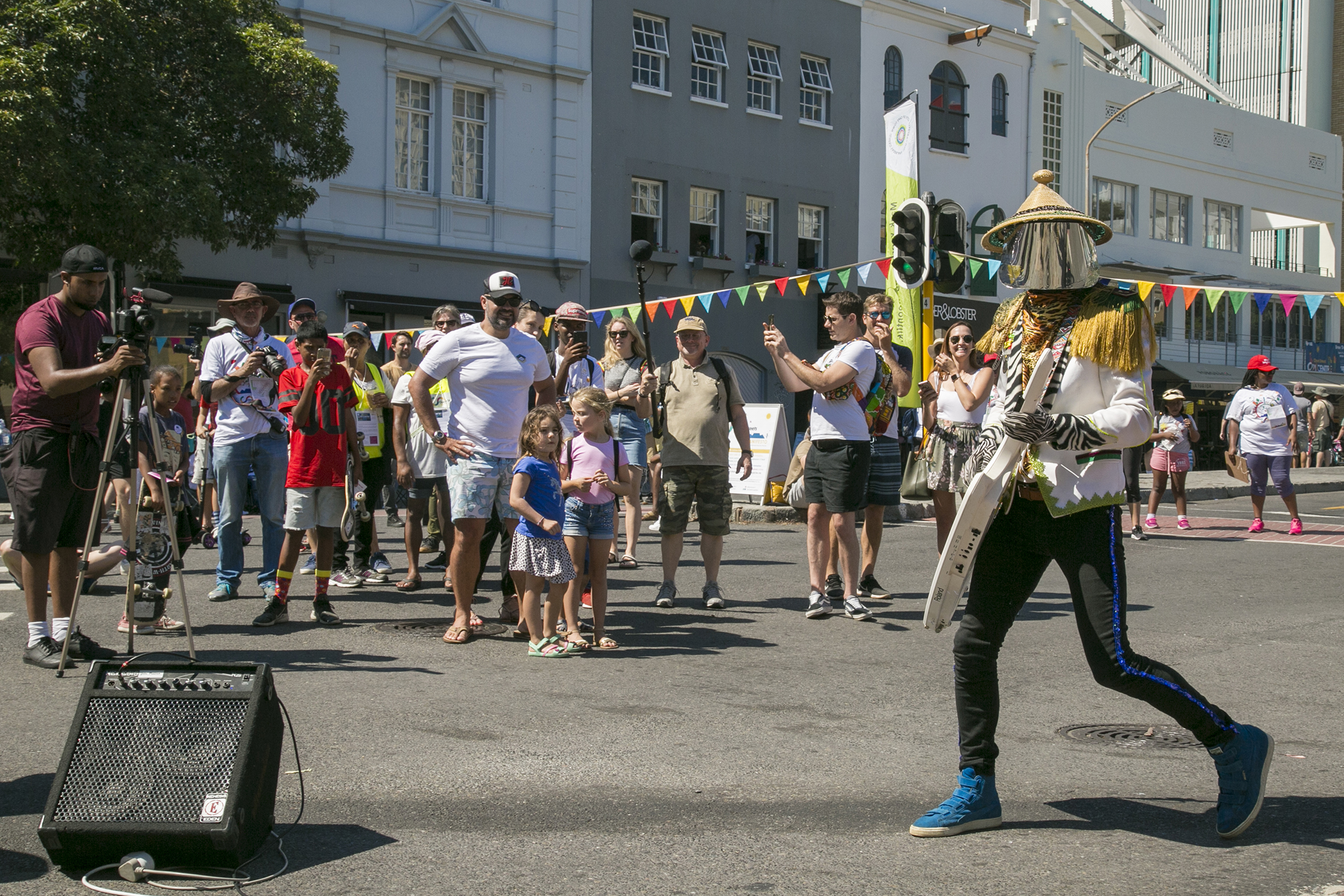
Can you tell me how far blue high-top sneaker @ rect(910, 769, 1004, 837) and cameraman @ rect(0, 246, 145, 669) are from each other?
13.3 feet

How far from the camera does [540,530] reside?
22.2ft

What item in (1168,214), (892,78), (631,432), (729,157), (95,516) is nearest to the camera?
(95,516)

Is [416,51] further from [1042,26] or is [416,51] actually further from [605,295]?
[1042,26]

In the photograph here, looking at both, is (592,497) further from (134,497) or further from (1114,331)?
(1114,331)

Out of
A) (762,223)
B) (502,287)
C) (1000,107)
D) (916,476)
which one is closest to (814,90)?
(762,223)

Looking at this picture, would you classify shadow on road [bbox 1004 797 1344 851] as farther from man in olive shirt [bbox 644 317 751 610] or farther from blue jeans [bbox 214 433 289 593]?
blue jeans [bbox 214 433 289 593]

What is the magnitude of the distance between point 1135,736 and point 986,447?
1.85 m

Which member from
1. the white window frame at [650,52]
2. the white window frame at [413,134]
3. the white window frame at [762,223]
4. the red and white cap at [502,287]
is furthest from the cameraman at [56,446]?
the white window frame at [762,223]

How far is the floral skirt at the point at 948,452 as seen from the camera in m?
9.23

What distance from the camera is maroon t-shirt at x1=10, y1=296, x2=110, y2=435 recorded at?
611 centimetres

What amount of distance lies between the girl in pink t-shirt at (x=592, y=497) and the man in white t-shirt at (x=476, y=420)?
32 centimetres

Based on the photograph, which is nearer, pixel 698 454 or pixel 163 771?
pixel 163 771

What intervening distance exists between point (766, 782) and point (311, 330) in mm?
4718

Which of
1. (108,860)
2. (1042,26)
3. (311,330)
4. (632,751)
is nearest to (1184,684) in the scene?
(632,751)
